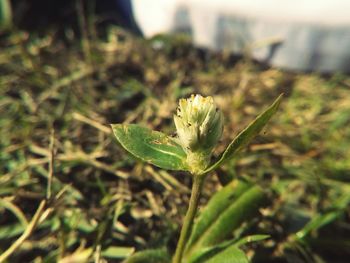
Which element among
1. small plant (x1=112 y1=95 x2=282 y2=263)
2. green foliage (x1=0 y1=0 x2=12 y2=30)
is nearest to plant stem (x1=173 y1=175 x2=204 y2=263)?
small plant (x1=112 y1=95 x2=282 y2=263)

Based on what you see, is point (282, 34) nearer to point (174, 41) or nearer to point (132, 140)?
point (174, 41)

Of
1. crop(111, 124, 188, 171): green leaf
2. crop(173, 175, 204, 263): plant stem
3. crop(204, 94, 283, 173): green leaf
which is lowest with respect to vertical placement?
crop(173, 175, 204, 263): plant stem

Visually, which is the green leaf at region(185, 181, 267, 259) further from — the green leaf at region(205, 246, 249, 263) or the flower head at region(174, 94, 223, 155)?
the flower head at region(174, 94, 223, 155)

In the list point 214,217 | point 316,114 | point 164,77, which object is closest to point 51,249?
point 214,217

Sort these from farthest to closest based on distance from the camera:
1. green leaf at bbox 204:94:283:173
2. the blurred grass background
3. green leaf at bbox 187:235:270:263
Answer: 1. the blurred grass background
2. green leaf at bbox 187:235:270:263
3. green leaf at bbox 204:94:283:173

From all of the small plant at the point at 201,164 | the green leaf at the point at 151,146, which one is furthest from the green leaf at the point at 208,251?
the green leaf at the point at 151,146

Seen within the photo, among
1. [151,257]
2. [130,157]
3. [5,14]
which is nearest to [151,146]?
[130,157]

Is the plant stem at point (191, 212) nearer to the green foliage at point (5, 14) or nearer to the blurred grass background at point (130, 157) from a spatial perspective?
the blurred grass background at point (130, 157)
